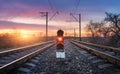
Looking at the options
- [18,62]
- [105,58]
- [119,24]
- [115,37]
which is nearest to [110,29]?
[119,24]

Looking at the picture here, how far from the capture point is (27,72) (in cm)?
1162

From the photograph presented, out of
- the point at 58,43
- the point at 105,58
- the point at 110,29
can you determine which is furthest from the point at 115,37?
the point at 58,43

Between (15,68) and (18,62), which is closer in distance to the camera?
(15,68)

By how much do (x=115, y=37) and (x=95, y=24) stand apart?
6353 centimetres

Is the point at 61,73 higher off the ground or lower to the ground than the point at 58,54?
lower

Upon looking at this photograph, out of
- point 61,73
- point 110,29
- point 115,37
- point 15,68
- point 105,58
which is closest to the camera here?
point 61,73

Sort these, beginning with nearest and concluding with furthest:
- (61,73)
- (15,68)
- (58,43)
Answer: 1. (61,73)
2. (15,68)
3. (58,43)

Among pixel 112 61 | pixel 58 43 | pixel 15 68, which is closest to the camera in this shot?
pixel 15 68

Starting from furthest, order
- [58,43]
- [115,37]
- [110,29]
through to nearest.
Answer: [110,29]
[115,37]
[58,43]

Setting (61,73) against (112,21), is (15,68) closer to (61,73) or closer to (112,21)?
(61,73)

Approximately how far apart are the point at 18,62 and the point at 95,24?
103277 mm

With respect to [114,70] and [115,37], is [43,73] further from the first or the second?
[115,37]

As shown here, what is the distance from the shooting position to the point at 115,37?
5166 centimetres

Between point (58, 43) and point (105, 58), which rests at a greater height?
point (58, 43)
